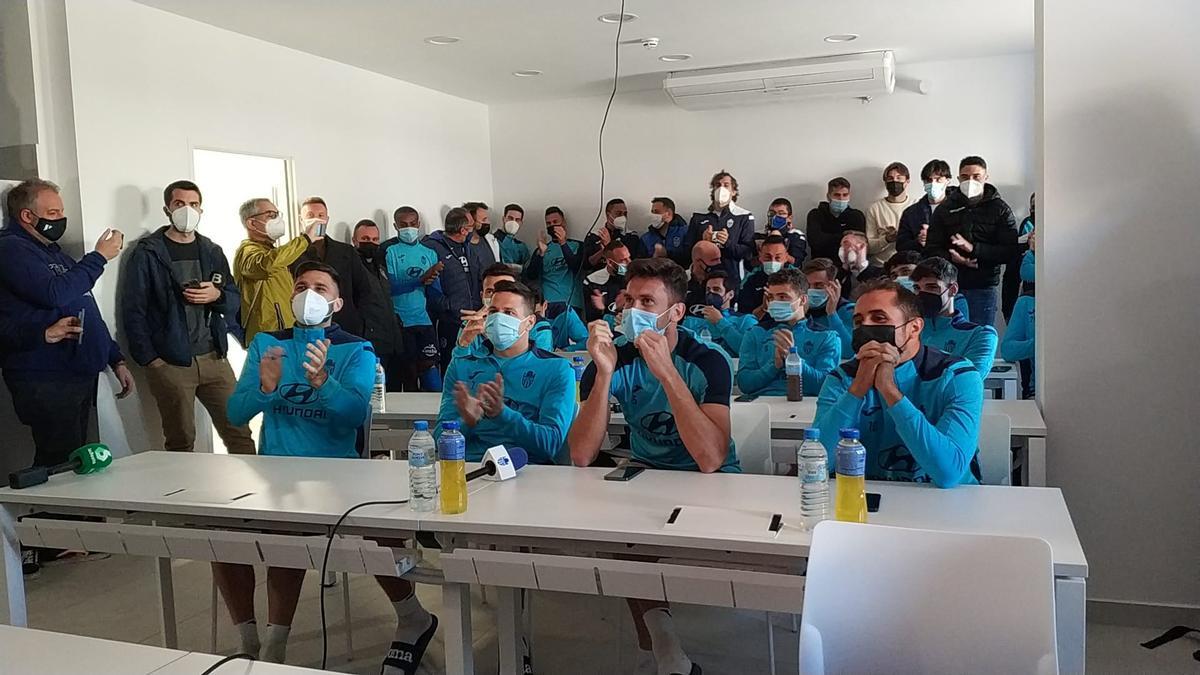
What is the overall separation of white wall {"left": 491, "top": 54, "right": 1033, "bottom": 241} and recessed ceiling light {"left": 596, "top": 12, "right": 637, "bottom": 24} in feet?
9.61

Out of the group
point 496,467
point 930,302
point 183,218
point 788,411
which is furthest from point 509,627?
point 183,218

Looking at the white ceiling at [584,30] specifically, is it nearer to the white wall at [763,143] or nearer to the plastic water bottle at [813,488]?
the white wall at [763,143]

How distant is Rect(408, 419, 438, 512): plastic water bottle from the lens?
2342 mm

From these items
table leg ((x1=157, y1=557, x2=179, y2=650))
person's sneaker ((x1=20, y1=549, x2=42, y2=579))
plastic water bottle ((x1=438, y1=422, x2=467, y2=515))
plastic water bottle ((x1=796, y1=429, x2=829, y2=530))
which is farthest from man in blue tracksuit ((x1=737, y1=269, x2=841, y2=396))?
person's sneaker ((x1=20, y1=549, x2=42, y2=579))

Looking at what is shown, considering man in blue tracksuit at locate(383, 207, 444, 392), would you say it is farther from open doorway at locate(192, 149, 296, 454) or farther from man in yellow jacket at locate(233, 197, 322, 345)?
man in yellow jacket at locate(233, 197, 322, 345)

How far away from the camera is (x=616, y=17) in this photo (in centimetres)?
571

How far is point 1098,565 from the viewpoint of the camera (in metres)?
3.23

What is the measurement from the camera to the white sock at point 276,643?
9.64 ft

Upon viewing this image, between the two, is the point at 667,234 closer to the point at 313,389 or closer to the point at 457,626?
the point at 313,389

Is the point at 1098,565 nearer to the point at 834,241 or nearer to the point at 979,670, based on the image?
the point at 979,670

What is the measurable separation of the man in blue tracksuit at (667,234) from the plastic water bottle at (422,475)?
5.75 metres

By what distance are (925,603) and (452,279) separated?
19.2ft

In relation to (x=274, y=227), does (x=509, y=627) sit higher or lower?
lower

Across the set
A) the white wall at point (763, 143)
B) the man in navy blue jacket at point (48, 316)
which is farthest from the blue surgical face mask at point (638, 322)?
the white wall at point (763, 143)
